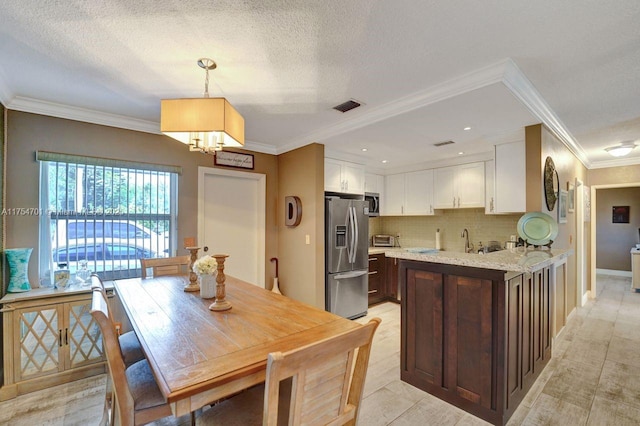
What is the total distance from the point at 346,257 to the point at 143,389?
2.82 m

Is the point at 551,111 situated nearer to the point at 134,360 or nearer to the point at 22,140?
the point at 134,360

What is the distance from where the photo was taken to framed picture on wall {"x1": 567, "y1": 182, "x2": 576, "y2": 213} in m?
3.81

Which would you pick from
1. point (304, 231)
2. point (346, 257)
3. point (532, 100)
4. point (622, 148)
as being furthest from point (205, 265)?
point (622, 148)

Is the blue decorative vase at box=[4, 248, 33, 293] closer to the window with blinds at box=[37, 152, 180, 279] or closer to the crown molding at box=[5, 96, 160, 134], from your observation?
the window with blinds at box=[37, 152, 180, 279]

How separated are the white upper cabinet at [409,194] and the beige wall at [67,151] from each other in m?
3.07

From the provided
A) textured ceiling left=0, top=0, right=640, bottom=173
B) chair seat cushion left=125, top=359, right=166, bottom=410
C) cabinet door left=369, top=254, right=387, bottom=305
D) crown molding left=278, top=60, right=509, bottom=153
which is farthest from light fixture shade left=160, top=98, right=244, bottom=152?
cabinet door left=369, top=254, right=387, bottom=305

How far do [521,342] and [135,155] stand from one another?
3935mm

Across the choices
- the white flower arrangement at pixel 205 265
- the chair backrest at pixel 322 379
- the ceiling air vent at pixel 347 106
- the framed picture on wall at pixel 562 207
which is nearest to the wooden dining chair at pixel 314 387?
the chair backrest at pixel 322 379

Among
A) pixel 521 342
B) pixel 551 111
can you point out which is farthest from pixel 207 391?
pixel 551 111

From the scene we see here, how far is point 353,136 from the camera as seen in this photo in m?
3.31

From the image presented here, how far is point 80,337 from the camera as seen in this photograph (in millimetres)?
2570

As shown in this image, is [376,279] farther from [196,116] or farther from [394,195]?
[196,116]

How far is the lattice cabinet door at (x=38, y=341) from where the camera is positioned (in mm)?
2342

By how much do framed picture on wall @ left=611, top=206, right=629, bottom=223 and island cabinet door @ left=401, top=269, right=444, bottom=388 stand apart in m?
8.12
